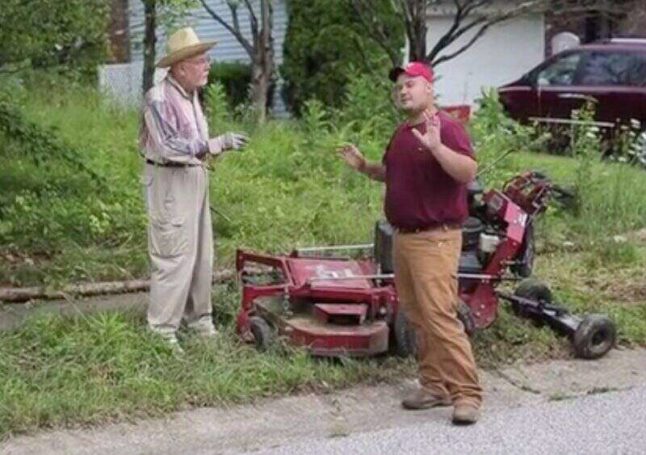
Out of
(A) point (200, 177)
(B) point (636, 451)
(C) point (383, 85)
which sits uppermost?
(C) point (383, 85)

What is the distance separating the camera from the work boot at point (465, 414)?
6.23 m

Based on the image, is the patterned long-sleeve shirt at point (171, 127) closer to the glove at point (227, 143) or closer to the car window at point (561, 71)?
the glove at point (227, 143)

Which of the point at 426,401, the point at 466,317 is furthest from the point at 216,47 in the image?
the point at 426,401

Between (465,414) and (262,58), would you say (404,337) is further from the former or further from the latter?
(262,58)

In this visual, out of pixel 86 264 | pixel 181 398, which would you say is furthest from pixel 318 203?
pixel 181 398

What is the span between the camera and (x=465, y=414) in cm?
623

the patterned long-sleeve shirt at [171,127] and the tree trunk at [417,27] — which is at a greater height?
the tree trunk at [417,27]

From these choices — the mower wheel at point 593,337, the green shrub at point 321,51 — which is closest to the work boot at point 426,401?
the mower wheel at point 593,337

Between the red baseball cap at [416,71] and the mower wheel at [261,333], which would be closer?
the red baseball cap at [416,71]

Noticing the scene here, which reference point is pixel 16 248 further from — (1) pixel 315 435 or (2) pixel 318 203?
(1) pixel 315 435

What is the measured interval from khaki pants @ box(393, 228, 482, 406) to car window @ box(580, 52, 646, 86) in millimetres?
12653

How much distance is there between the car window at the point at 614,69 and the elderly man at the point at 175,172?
40.1 feet

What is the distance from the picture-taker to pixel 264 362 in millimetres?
6840

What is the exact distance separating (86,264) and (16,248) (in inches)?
24.5
